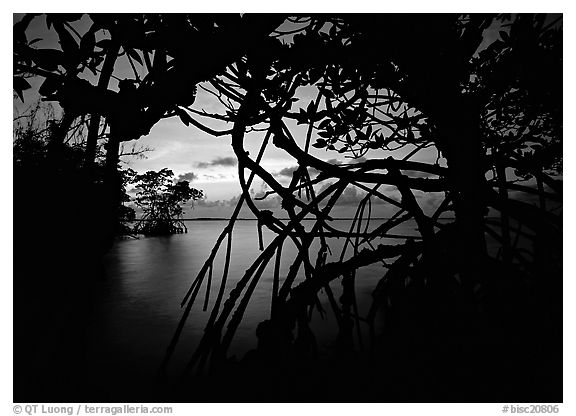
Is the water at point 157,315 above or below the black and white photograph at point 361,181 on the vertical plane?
below

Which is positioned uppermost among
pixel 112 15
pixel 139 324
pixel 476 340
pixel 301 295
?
pixel 112 15

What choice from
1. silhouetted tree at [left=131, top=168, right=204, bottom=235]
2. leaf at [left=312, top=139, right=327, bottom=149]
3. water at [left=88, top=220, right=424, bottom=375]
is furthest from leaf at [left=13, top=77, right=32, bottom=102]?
silhouetted tree at [left=131, top=168, right=204, bottom=235]

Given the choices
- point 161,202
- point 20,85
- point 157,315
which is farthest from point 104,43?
point 161,202

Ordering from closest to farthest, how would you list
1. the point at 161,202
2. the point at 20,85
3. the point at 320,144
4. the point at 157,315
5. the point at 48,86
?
the point at 48,86 < the point at 20,85 < the point at 320,144 < the point at 157,315 < the point at 161,202

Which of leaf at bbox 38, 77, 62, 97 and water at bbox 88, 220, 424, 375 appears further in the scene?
water at bbox 88, 220, 424, 375

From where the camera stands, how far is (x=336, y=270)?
182cm

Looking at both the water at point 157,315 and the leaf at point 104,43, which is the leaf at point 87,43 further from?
the water at point 157,315

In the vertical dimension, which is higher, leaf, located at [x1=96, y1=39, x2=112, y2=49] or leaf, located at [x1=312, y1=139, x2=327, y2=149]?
leaf, located at [x1=96, y1=39, x2=112, y2=49]

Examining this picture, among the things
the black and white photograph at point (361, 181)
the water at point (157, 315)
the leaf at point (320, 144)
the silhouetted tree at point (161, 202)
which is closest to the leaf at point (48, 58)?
the black and white photograph at point (361, 181)

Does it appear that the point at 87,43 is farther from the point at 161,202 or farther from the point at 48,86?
the point at 161,202

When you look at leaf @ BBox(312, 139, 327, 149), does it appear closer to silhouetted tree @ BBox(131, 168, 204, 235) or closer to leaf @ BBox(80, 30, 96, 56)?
leaf @ BBox(80, 30, 96, 56)
